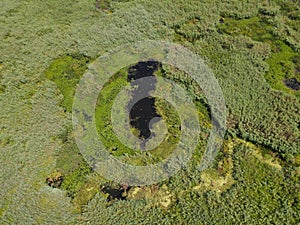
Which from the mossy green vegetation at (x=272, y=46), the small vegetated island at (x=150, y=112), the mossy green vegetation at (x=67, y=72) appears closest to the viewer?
the small vegetated island at (x=150, y=112)

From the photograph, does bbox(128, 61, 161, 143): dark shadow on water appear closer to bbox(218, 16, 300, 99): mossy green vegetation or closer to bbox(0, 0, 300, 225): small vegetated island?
bbox(0, 0, 300, 225): small vegetated island

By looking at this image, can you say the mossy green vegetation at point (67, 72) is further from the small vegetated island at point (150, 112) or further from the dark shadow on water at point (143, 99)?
the dark shadow on water at point (143, 99)

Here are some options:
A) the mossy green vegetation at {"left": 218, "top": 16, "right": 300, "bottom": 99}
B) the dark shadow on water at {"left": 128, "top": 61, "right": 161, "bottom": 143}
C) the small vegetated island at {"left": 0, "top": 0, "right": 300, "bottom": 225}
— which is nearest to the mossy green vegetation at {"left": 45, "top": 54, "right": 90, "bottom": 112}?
the small vegetated island at {"left": 0, "top": 0, "right": 300, "bottom": 225}

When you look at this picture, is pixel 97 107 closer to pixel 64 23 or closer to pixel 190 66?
pixel 190 66

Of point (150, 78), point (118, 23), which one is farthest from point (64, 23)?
point (150, 78)

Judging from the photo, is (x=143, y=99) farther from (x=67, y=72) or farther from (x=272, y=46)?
(x=272, y=46)

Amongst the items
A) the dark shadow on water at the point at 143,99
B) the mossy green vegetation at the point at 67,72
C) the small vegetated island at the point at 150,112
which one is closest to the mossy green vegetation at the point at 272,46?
the small vegetated island at the point at 150,112

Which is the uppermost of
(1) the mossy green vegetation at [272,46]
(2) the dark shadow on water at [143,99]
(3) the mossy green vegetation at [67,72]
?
(1) the mossy green vegetation at [272,46]

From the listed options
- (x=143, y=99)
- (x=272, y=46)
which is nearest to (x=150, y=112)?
(x=143, y=99)
